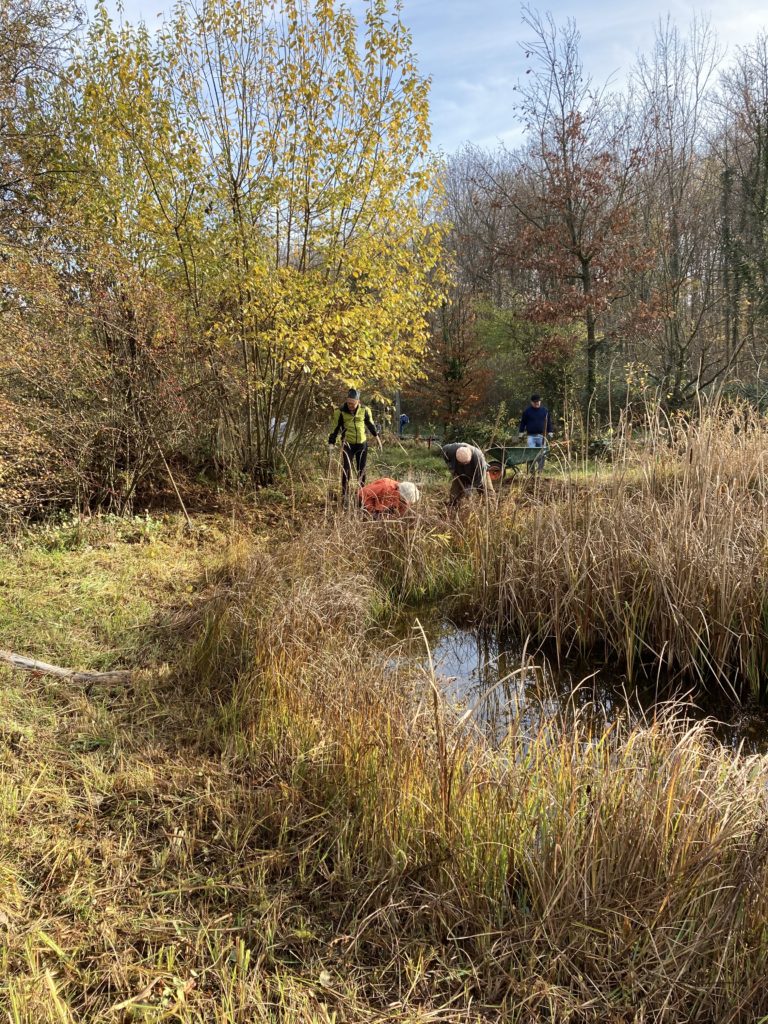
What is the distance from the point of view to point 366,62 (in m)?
6.91

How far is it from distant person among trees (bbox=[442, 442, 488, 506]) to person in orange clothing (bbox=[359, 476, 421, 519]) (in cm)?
47

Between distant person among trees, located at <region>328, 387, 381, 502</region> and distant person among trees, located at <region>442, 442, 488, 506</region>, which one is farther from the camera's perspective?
distant person among trees, located at <region>328, 387, 381, 502</region>

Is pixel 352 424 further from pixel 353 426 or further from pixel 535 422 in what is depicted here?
pixel 535 422

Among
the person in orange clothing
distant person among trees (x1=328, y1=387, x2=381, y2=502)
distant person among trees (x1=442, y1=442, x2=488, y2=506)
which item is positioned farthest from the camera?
distant person among trees (x1=328, y1=387, x2=381, y2=502)

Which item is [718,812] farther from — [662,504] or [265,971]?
[662,504]

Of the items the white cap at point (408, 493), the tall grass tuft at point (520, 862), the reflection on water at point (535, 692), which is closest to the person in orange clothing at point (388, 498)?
the white cap at point (408, 493)

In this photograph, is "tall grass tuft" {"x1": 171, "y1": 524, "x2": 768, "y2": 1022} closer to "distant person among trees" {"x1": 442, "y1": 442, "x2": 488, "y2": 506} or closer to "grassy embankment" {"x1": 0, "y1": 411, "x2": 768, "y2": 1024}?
"grassy embankment" {"x1": 0, "y1": 411, "x2": 768, "y2": 1024}

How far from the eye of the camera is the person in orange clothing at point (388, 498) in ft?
17.6

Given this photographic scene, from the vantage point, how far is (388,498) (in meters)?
5.48

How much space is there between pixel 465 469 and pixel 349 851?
13.2 ft

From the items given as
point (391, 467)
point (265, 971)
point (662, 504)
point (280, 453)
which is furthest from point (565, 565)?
point (391, 467)

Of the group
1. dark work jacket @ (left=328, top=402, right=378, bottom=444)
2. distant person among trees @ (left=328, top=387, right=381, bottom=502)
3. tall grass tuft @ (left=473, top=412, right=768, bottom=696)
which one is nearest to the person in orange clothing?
tall grass tuft @ (left=473, top=412, right=768, bottom=696)

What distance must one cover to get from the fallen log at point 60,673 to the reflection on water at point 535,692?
1611 mm

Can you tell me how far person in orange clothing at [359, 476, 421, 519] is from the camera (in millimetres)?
5359
